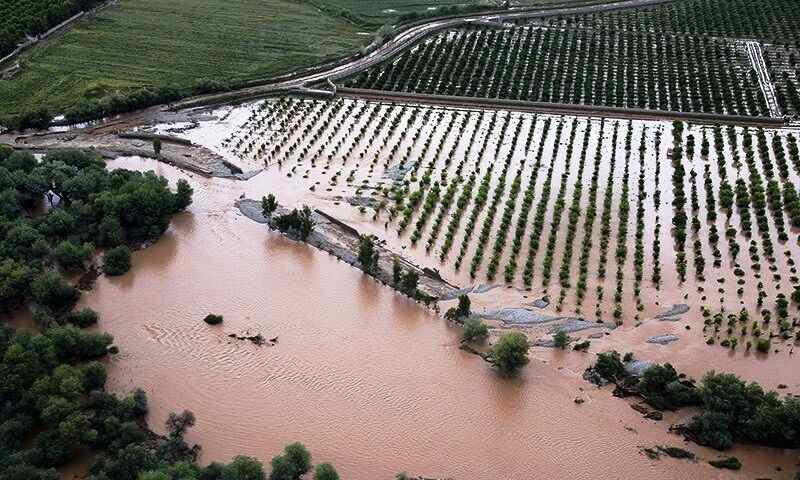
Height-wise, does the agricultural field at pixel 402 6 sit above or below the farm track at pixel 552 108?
above

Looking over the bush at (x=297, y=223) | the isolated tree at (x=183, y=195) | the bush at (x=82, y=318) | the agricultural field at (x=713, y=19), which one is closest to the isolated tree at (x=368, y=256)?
the bush at (x=297, y=223)

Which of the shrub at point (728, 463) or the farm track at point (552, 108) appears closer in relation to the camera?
the shrub at point (728, 463)

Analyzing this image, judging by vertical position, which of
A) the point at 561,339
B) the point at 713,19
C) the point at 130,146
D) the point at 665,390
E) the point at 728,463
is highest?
the point at 713,19

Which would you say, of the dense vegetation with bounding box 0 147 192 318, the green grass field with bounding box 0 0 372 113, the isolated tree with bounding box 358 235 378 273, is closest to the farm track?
the green grass field with bounding box 0 0 372 113

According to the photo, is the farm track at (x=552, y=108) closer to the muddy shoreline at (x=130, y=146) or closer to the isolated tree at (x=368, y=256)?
the muddy shoreline at (x=130, y=146)

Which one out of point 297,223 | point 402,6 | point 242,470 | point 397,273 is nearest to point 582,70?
point 402,6

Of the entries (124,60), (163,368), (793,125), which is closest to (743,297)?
(793,125)

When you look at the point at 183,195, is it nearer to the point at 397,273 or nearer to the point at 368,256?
the point at 368,256
